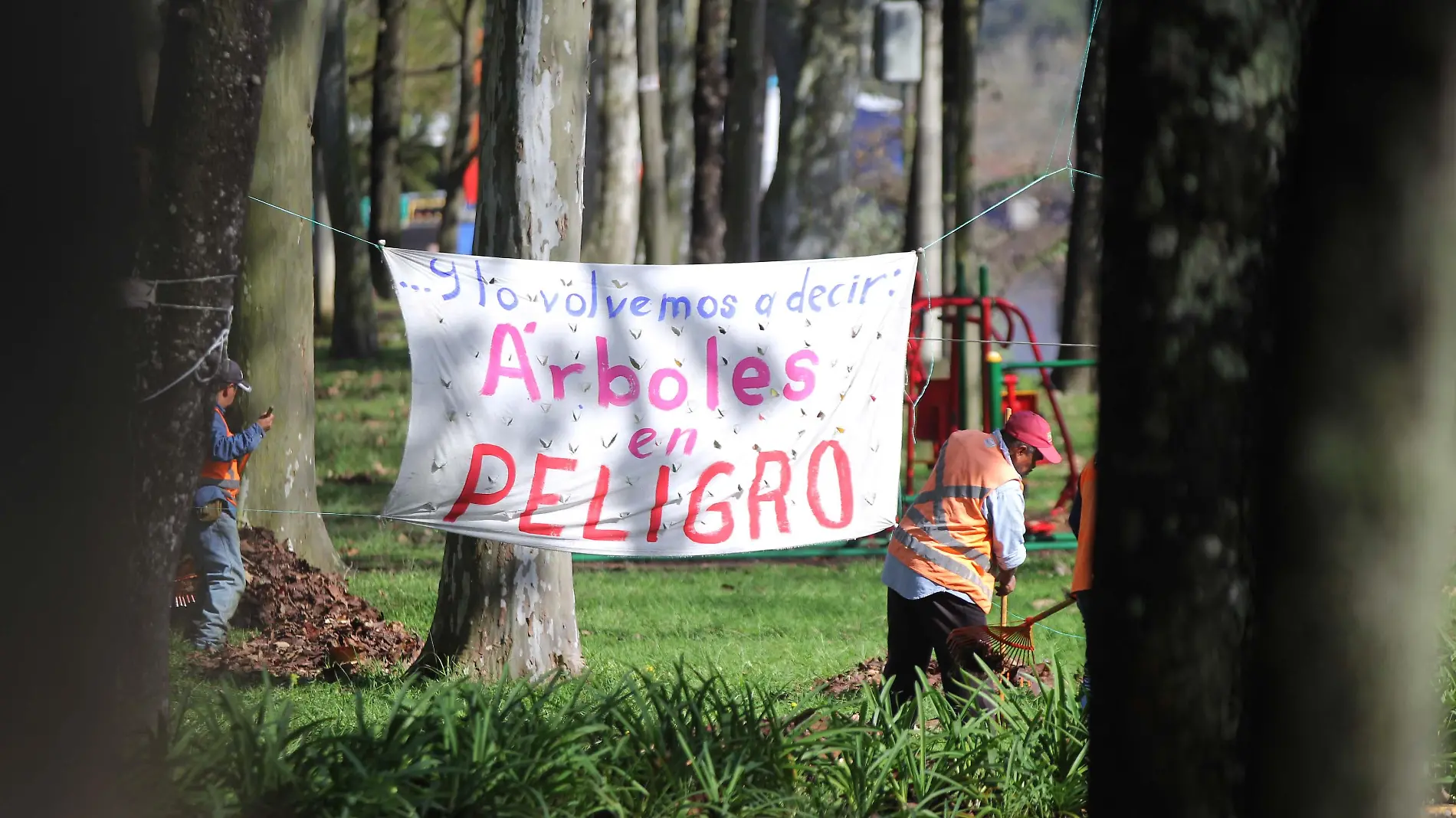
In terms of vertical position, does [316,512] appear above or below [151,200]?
below

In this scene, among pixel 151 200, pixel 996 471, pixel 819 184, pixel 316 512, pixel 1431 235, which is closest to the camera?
pixel 1431 235

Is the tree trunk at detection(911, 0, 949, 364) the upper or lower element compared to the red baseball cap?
upper

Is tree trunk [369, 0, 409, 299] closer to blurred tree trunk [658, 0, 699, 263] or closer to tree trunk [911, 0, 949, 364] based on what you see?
blurred tree trunk [658, 0, 699, 263]

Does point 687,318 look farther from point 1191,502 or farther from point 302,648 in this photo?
point 1191,502

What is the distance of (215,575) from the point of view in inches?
376

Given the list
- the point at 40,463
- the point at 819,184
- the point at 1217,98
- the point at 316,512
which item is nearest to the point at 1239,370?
the point at 1217,98

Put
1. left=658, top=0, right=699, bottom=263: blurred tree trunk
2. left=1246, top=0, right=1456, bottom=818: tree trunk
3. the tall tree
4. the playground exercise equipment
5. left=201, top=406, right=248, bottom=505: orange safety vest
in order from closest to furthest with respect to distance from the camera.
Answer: left=1246, top=0, right=1456, bottom=818: tree trunk → the tall tree → left=201, top=406, right=248, bottom=505: orange safety vest → the playground exercise equipment → left=658, top=0, right=699, bottom=263: blurred tree trunk

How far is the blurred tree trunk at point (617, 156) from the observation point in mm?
18406

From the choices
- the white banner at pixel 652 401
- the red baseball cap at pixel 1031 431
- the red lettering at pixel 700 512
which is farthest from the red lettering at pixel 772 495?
the red baseball cap at pixel 1031 431

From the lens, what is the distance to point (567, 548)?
7.57 metres

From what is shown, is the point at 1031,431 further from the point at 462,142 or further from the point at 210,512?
the point at 462,142

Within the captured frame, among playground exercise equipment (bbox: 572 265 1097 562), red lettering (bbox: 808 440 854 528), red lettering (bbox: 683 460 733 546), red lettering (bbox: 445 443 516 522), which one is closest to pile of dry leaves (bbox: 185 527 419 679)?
red lettering (bbox: 445 443 516 522)

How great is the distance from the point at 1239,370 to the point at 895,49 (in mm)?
13278

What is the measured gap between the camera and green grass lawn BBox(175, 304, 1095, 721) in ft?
31.0
